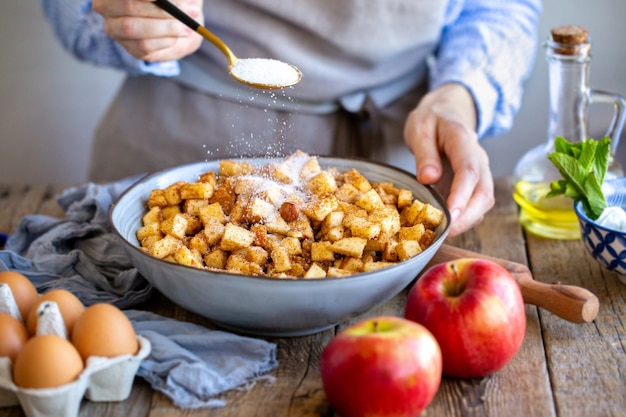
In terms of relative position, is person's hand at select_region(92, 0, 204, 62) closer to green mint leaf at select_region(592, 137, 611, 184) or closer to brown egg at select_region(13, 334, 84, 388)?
brown egg at select_region(13, 334, 84, 388)

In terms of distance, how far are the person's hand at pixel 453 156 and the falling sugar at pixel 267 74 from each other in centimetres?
33

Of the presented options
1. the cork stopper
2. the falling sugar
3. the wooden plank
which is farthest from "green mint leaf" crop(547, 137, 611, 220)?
the falling sugar

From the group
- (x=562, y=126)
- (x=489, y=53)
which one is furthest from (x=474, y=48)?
(x=562, y=126)

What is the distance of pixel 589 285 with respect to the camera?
4.64ft

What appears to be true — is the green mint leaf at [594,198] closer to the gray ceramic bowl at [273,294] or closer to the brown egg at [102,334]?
the gray ceramic bowl at [273,294]

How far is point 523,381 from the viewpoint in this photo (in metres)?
1.11

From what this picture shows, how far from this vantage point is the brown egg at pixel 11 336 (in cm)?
100

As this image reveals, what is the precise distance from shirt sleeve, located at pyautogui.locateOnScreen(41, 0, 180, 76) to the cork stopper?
0.98 m

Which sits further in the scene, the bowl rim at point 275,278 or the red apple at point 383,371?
the bowl rim at point 275,278

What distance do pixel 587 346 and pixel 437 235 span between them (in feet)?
1.02

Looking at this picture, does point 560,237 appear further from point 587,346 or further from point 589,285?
point 587,346

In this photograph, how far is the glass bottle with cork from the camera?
5.31 ft

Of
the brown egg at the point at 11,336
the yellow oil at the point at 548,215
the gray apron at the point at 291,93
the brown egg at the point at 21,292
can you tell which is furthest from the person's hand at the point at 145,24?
the yellow oil at the point at 548,215

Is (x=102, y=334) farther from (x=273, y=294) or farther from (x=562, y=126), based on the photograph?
(x=562, y=126)
